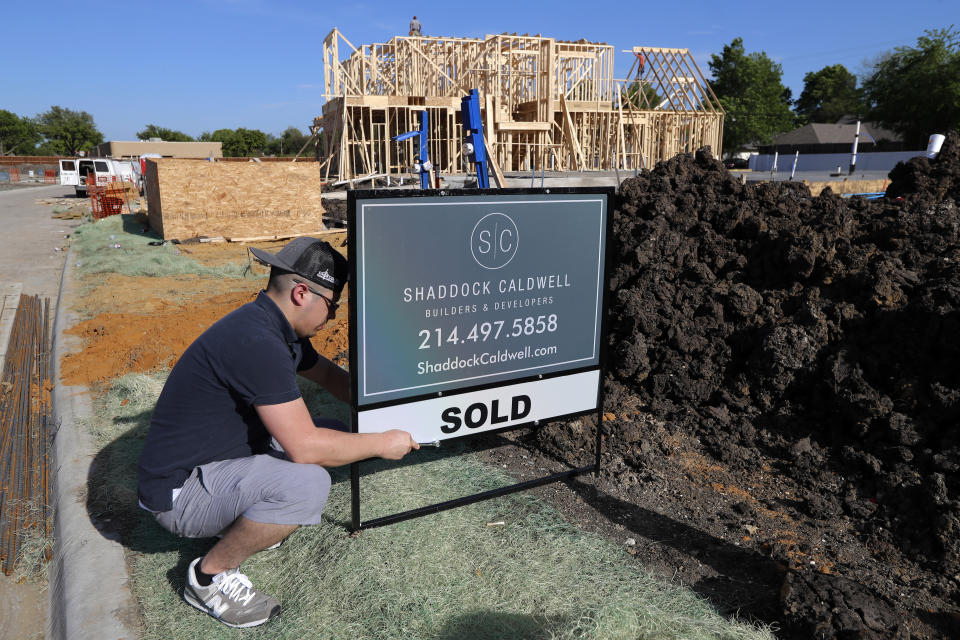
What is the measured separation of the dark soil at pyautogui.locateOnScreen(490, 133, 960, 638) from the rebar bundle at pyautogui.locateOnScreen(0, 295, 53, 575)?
2.90m

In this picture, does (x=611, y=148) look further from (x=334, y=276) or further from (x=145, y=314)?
(x=334, y=276)

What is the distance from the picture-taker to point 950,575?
2838 mm

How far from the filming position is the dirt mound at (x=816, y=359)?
3.06 meters

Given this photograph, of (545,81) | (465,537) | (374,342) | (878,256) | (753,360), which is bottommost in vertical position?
(465,537)

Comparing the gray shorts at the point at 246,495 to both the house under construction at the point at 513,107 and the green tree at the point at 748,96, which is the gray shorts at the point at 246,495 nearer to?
the house under construction at the point at 513,107

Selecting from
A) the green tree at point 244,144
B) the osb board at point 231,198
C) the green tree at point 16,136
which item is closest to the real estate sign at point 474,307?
the osb board at point 231,198

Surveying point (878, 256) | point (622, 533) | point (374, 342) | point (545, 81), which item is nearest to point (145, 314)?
point (374, 342)

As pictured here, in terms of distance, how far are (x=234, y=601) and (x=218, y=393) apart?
878mm

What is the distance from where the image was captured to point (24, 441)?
4746mm

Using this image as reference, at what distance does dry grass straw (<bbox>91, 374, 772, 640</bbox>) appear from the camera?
8.18 ft

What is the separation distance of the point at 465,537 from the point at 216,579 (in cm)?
118

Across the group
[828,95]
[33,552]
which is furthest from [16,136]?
[828,95]

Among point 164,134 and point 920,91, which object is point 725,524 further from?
point 164,134

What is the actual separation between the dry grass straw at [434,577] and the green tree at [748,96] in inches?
2488
